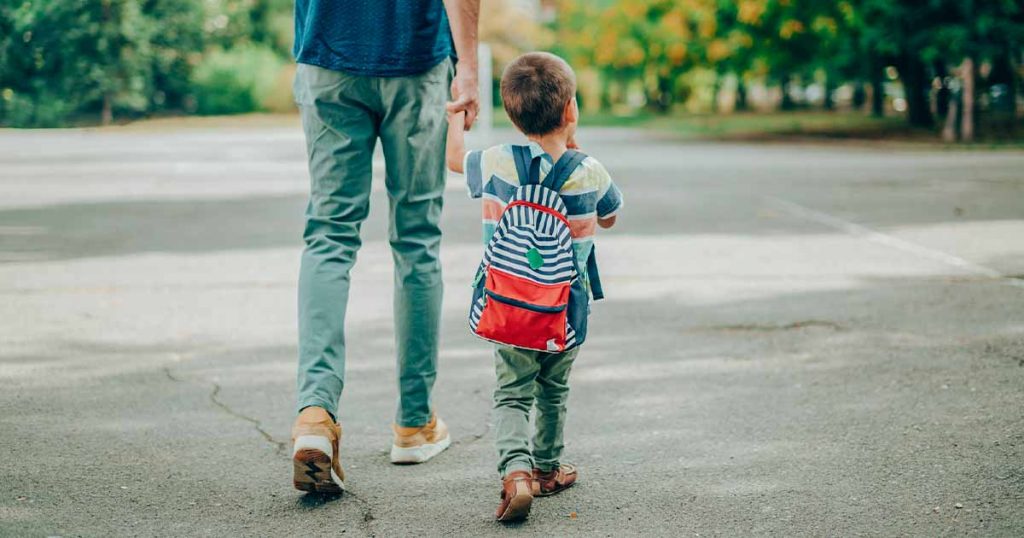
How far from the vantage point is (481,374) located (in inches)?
189

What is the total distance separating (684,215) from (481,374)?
6491 mm

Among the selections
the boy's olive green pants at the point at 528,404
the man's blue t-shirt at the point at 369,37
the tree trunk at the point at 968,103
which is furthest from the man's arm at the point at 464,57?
the tree trunk at the point at 968,103

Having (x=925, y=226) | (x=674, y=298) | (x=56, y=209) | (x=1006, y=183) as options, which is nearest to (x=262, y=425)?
(x=674, y=298)

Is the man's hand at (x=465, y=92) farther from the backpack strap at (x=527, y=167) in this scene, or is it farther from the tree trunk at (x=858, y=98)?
the tree trunk at (x=858, y=98)

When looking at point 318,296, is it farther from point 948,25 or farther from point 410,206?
point 948,25

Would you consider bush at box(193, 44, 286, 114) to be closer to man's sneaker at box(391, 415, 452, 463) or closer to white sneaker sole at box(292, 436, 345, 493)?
man's sneaker at box(391, 415, 452, 463)

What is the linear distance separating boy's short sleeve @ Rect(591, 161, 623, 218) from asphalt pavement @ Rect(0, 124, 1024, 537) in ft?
2.63

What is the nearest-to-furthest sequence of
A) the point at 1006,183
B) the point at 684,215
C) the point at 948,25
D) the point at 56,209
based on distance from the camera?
the point at 684,215 < the point at 56,209 < the point at 1006,183 < the point at 948,25

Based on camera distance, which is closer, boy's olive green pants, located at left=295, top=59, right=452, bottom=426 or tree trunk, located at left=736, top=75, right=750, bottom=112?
boy's olive green pants, located at left=295, top=59, right=452, bottom=426

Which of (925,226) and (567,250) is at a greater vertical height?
(567,250)

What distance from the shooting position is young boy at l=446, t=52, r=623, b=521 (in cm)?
311

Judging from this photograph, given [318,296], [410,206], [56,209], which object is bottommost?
[56,209]

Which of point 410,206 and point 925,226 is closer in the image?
point 410,206

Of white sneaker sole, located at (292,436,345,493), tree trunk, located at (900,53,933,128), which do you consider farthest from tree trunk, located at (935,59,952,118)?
white sneaker sole, located at (292,436,345,493)
